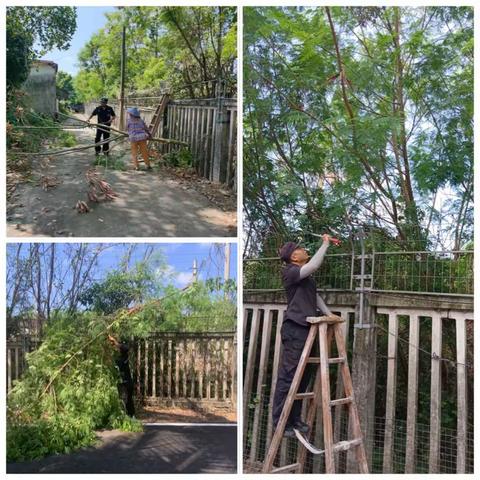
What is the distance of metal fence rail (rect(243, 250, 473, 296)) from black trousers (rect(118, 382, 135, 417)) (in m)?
1.58

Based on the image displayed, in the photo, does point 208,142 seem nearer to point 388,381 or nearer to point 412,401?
point 388,381

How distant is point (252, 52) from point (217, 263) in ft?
5.75

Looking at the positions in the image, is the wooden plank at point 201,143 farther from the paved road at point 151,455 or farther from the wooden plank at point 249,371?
the paved road at point 151,455

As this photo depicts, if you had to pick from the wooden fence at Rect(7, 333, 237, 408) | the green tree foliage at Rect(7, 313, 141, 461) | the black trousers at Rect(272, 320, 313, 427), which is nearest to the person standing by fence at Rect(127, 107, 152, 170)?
the green tree foliage at Rect(7, 313, 141, 461)

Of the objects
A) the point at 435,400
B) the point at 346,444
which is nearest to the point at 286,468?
the point at 346,444

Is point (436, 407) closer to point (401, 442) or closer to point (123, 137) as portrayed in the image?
point (401, 442)

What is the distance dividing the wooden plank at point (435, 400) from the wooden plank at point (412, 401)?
0.35ft

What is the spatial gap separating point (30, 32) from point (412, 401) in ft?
12.5

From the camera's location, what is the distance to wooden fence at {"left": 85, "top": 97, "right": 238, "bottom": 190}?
4.21 metres

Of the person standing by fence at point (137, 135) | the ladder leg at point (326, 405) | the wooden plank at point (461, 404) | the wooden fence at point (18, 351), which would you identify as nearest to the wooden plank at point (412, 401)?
the wooden plank at point (461, 404)

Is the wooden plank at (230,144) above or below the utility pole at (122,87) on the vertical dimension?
below

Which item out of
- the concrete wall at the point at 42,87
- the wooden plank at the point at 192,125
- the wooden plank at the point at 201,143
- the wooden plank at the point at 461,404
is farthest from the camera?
the wooden plank at the point at 192,125

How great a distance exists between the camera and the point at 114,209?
3.56m

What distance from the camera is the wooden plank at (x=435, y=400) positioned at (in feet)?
10.2
